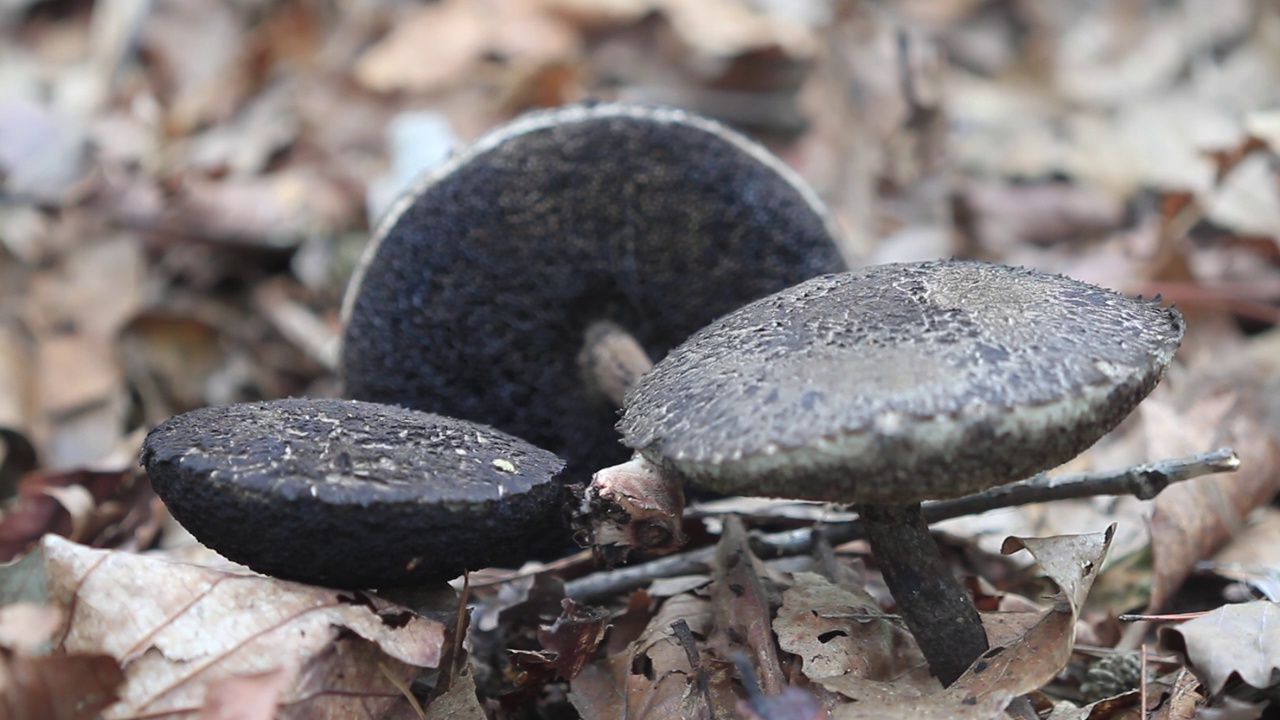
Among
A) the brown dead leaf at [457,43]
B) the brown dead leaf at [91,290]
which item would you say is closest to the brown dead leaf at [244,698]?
the brown dead leaf at [91,290]

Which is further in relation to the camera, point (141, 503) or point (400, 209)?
point (141, 503)

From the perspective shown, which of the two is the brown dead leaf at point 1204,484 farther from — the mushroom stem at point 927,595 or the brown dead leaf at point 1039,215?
the brown dead leaf at point 1039,215

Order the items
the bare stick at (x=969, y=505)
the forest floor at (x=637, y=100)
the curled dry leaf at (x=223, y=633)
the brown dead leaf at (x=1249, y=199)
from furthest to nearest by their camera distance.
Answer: the brown dead leaf at (x=1249, y=199) → the bare stick at (x=969, y=505) → the forest floor at (x=637, y=100) → the curled dry leaf at (x=223, y=633)

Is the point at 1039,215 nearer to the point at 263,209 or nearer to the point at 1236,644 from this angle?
the point at 1236,644

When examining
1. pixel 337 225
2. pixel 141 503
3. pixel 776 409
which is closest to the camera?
pixel 776 409

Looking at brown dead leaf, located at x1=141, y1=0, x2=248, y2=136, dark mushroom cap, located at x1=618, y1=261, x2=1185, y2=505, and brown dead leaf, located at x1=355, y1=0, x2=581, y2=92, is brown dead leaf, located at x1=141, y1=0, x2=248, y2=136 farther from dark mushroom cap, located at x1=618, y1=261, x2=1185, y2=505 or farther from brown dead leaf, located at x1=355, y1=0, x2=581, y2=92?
dark mushroom cap, located at x1=618, y1=261, x2=1185, y2=505

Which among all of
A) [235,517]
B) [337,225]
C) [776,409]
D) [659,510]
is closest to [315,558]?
[235,517]

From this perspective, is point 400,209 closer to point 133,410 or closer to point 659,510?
point 659,510
